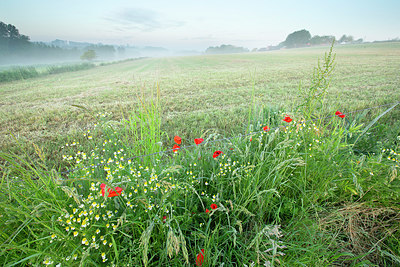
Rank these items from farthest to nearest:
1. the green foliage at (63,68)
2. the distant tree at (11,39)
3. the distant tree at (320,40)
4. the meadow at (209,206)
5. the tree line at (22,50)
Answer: the distant tree at (320,40) → the tree line at (22,50) → the distant tree at (11,39) → the green foliage at (63,68) → the meadow at (209,206)

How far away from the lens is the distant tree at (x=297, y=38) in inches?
3161

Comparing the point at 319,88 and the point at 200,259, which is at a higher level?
the point at 319,88

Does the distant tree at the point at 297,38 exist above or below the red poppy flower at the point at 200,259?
above

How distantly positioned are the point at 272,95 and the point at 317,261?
6.48 meters

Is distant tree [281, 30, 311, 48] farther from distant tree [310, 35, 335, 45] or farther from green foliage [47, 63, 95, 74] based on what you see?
green foliage [47, 63, 95, 74]

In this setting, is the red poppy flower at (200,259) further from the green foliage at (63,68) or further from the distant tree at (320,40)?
the distant tree at (320,40)

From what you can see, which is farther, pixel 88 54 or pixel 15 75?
pixel 88 54

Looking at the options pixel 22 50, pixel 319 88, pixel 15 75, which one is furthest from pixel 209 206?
pixel 22 50

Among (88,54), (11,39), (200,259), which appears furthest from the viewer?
(88,54)

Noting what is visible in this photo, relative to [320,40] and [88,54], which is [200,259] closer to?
[88,54]

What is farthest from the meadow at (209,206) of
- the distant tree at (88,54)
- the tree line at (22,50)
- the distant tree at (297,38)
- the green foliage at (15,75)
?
the distant tree at (297,38)

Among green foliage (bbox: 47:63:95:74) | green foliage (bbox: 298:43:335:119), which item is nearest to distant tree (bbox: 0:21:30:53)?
green foliage (bbox: 47:63:95:74)

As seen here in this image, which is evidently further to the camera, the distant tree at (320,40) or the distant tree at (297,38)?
the distant tree at (297,38)

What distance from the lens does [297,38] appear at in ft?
274
